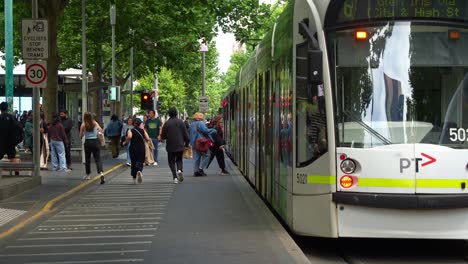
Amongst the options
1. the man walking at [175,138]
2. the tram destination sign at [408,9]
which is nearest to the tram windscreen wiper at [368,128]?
the tram destination sign at [408,9]

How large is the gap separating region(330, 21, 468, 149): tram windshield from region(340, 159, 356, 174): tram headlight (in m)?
0.18

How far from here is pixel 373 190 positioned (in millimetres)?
7938

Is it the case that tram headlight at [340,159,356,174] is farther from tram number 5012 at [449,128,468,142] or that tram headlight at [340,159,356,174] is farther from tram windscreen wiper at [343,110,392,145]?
tram number 5012 at [449,128,468,142]

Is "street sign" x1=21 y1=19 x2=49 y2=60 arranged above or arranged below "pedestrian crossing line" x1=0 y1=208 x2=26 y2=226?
above

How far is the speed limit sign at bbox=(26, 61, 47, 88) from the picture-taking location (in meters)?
16.5

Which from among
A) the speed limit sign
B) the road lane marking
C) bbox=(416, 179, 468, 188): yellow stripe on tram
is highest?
the speed limit sign

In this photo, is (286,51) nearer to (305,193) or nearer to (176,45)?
(305,193)

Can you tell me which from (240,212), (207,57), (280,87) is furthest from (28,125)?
(207,57)

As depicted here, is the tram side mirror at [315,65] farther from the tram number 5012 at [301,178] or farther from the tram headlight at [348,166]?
the tram number 5012 at [301,178]

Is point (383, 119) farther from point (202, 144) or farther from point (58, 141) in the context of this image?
point (58, 141)

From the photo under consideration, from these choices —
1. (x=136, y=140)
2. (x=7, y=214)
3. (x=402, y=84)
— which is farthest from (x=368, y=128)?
(x=136, y=140)

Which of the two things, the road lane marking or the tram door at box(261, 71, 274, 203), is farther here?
the tram door at box(261, 71, 274, 203)

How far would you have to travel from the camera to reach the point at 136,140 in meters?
17.8

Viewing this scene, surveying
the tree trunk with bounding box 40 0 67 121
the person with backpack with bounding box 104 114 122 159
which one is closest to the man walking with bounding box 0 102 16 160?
the tree trunk with bounding box 40 0 67 121
